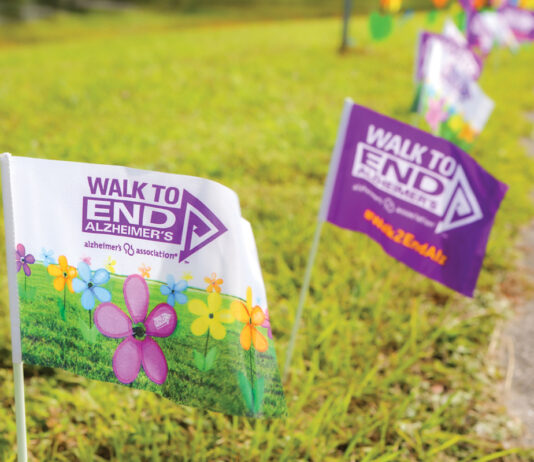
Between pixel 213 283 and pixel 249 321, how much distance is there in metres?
0.15

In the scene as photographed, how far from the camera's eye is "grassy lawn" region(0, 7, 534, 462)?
206 cm

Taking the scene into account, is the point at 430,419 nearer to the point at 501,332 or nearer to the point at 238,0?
the point at 501,332

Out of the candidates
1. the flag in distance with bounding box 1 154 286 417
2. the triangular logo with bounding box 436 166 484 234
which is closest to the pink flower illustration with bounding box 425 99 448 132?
the triangular logo with bounding box 436 166 484 234

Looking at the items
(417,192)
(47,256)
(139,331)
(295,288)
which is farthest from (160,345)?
(295,288)

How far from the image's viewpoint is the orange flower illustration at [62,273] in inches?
56.6

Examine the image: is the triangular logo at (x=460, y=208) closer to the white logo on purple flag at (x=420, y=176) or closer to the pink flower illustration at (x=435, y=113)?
the white logo on purple flag at (x=420, y=176)

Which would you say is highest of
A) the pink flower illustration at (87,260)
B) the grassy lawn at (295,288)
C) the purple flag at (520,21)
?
the purple flag at (520,21)

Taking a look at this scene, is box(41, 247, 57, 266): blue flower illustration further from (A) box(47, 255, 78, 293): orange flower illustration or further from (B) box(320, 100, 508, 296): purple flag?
(B) box(320, 100, 508, 296): purple flag

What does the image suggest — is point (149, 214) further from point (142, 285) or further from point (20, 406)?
point (20, 406)

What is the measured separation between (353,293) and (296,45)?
8106 mm

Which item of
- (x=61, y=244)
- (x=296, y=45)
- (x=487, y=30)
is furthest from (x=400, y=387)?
Answer: (x=296, y=45)

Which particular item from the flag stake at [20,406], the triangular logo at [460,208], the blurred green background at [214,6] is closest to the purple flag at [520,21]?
the triangular logo at [460,208]

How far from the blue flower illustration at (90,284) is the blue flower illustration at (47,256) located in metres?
0.07

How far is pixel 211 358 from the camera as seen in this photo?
1473 millimetres
